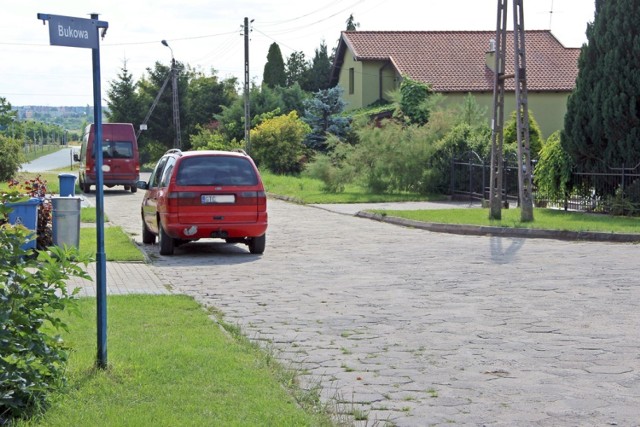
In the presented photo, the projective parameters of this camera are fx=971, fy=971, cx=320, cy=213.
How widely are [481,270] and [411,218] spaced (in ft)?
29.7

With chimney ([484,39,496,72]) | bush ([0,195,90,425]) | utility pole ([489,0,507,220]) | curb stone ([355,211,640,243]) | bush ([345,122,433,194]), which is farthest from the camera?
chimney ([484,39,496,72])

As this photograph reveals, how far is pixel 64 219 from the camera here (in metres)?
15.7

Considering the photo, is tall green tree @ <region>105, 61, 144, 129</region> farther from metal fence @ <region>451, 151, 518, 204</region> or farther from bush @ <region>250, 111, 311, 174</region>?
metal fence @ <region>451, 151, 518, 204</region>

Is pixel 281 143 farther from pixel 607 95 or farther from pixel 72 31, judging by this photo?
pixel 72 31

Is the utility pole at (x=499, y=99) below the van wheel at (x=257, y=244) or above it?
above

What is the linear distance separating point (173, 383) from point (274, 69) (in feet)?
234

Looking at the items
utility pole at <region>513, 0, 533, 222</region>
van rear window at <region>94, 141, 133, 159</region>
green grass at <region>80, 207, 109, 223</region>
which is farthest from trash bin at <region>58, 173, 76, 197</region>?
van rear window at <region>94, 141, 133, 159</region>

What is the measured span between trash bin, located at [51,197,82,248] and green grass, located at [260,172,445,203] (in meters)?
16.4

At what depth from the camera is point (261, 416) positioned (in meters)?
5.88

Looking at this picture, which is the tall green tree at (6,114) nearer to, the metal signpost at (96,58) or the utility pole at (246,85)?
the utility pole at (246,85)

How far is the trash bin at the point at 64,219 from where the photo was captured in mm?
15672

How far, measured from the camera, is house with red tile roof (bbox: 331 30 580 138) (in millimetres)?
50969

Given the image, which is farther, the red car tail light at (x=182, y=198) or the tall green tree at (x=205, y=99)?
the tall green tree at (x=205, y=99)

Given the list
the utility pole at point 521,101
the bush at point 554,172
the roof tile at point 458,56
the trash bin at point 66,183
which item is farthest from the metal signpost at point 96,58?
the roof tile at point 458,56
